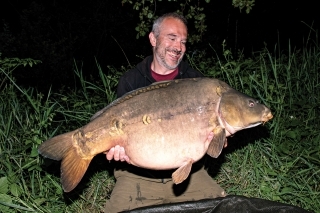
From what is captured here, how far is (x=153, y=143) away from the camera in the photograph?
2250mm

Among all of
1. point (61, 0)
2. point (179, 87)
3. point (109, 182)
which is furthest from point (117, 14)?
point (179, 87)

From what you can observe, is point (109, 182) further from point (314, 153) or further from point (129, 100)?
point (314, 153)

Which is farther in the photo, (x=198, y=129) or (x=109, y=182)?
(x=109, y=182)

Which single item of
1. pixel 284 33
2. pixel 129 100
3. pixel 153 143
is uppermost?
pixel 129 100

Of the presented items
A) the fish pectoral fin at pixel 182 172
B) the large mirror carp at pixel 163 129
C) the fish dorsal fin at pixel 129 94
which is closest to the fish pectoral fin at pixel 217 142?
the large mirror carp at pixel 163 129

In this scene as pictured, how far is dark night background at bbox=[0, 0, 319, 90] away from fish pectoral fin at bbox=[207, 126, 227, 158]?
150 inches

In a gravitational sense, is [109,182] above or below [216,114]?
below

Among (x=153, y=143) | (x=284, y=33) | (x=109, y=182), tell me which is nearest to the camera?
(x=153, y=143)

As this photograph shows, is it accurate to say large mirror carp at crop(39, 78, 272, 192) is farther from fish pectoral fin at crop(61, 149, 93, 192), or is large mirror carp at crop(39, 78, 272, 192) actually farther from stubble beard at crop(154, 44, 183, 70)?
stubble beard at crop(154, 44, 183, 70)

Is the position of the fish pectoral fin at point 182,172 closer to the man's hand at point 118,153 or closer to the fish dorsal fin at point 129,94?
the man's hand at point 118,153

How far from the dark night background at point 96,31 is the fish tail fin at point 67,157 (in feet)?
13.0

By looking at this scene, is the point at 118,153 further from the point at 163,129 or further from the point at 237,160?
the point at 237,160

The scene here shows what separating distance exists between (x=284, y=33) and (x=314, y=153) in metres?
7.09

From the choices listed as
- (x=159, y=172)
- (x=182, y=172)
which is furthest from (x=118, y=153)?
(x=159, y=172)
